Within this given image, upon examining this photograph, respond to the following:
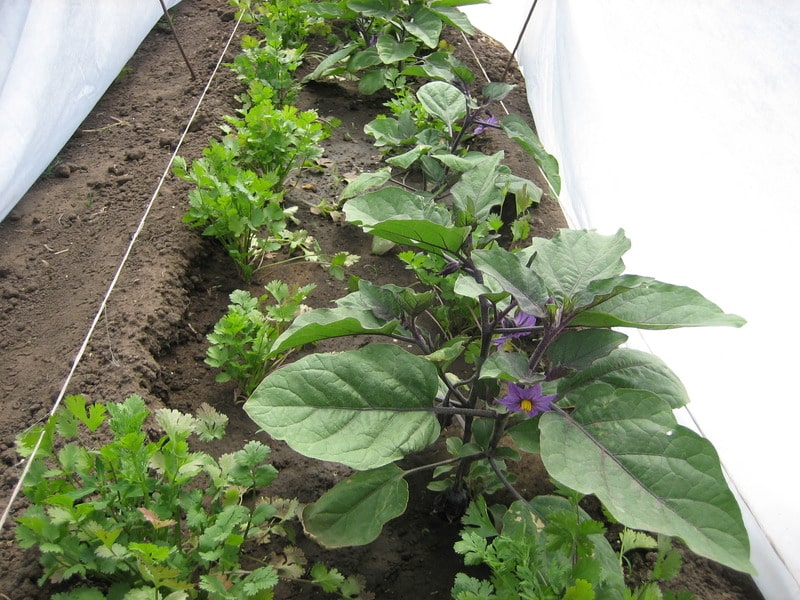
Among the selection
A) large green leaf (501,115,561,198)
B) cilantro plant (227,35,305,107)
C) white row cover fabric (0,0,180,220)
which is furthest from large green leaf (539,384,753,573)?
white row cover fabric (0,0,180,220)

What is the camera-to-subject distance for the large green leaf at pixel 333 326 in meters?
1.54

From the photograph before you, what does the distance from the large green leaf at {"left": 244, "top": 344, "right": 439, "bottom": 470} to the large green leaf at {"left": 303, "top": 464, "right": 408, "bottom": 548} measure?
0.60ft

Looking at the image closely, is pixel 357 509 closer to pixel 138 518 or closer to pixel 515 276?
pixel 138 518

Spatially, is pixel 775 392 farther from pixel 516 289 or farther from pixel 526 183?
pixel 526 183

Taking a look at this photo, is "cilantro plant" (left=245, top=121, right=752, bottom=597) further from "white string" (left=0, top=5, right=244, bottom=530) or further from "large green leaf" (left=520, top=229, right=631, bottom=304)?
"white string" (left=0, top=5, right=244, bottom=530)

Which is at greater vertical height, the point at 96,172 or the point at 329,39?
the point at 329,39

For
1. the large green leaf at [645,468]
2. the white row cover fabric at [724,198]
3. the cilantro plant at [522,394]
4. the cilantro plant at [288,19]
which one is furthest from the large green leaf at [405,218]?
the cilantro plant at [288,19]

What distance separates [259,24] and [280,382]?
2.86 meters

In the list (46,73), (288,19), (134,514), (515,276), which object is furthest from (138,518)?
(288,19)

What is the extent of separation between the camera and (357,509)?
156cm

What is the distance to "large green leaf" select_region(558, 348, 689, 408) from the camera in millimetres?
1536

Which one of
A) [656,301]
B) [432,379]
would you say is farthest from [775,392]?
[432,379]

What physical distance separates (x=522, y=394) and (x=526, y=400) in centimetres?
2

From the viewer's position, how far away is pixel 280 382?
4.75ft
